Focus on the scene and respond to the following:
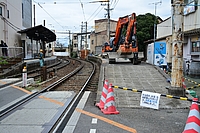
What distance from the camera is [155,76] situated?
10.8m

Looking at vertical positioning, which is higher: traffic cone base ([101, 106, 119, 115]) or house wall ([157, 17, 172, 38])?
house wall ([157, 17, 172, 38])

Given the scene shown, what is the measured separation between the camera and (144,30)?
34594 mm

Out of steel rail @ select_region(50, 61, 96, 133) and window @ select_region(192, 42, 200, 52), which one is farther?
window @ select_region(192, 42, 200, 52)

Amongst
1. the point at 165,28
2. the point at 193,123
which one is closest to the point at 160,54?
the point at 165,28

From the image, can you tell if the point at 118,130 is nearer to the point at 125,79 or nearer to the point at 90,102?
the point at 90,102

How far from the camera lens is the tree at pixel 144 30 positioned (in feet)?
112

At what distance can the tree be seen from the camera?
112ft

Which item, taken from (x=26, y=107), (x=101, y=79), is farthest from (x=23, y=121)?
(x=101, y=79)

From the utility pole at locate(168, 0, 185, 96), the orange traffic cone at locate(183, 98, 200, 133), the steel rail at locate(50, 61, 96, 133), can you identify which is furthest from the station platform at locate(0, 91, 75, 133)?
the utility pole at locate(168, 0, 185, 96)

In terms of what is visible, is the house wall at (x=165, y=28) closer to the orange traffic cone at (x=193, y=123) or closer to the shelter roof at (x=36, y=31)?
the shelter roof at (x=36, y=31)

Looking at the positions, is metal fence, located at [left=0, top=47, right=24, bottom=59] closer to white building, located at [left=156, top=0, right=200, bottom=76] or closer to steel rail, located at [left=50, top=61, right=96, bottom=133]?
steel rail, located at [left=50, top=61, right=96, bottom=133]

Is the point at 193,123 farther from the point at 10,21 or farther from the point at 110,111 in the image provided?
the point at 10,21

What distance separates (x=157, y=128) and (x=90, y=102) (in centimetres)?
299

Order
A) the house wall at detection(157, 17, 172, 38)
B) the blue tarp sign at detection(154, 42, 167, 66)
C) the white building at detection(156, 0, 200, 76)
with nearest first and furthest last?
the white building at detection(156, 0, 200, 76) < the blue tarp sign at detection(154, 42, 167, 66) < the house wall at detection(157, 17, 172, 38)
